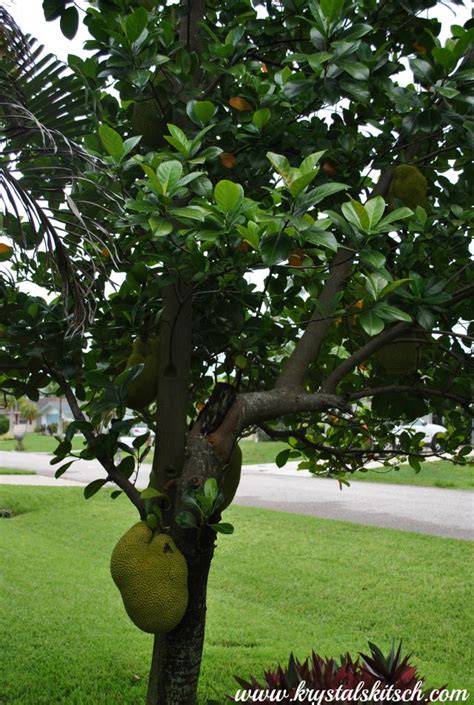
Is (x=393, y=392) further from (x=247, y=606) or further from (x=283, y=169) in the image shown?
(x=247, y=606)

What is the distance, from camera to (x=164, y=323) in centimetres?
216

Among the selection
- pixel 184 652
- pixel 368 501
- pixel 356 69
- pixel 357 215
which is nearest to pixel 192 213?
pixel 357 215

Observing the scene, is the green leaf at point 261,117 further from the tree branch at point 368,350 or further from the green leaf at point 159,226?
the tree branch at point 368,350

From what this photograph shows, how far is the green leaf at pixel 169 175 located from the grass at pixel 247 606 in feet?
7.34

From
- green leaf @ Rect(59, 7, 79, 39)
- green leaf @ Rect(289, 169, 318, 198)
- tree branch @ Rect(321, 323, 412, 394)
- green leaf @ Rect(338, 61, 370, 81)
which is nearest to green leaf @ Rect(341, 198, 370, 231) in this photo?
green leaf @ Rect(289, 169, 318, 198)

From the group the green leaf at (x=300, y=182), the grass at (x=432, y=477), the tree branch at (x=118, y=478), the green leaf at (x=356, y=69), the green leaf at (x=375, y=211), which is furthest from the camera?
the grass at (x=432, y=477)

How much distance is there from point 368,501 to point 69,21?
360 inches

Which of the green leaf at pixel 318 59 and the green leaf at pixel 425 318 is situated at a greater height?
the green leaf at pixel 318 59

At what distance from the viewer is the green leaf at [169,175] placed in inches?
57.7

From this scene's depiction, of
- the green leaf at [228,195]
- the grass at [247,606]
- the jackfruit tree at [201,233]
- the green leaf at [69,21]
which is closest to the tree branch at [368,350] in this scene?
the jackfruit tree at [201,233]

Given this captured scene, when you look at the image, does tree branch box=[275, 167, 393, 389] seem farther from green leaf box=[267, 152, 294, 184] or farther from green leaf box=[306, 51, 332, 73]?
green leaf box=[267, 152, 294, 184]

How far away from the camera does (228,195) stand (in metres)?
1.40

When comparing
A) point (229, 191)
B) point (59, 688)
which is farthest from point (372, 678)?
point (59, 688)

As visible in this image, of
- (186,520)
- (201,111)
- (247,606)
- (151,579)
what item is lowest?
(247,606)
